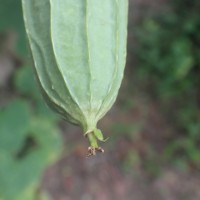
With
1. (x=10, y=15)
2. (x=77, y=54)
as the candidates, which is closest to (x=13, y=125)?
(x=10, y=15)

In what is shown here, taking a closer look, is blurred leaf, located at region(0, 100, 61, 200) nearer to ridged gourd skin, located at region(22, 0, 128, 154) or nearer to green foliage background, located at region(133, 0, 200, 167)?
green foliage background, located at region(133, 0, 200, 167)

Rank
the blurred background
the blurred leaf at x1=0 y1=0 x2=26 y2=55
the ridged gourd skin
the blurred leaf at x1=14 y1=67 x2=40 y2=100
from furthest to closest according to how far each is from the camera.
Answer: the blurred background → the blurred leaf at x1=14 y1=67 x2=40 y2=100 → the blurred leaf at x1=0 y1=0 x2=26 y2=55 → the ridged gourd skin

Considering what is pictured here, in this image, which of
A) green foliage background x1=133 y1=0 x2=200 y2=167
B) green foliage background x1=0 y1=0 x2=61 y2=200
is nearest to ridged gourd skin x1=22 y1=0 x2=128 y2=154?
green foliage background x1=0 y1=0 x2=61 y2=200

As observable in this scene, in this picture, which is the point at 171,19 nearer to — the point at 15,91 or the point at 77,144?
the point at 77,144

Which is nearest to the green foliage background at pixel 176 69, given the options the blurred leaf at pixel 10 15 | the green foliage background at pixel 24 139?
the green foliage background at pixel 24 139

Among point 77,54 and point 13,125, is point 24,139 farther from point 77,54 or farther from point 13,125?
point 77,54

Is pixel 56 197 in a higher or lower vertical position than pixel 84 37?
lower

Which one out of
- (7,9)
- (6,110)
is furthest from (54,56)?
(6,110)
